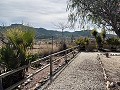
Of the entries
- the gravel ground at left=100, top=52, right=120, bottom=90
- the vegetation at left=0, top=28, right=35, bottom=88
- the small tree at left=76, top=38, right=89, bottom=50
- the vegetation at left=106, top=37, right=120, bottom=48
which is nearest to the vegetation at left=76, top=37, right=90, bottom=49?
the small tree at left=76, top=38, right=89, bottom=50

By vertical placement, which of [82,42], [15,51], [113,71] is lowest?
[113,71]

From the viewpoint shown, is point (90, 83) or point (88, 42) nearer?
point (90, 83)

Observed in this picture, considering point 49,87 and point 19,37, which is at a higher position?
point 19,37

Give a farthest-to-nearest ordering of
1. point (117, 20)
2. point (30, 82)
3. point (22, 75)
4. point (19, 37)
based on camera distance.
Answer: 1. point (117, 20)
2. point (19, 37)
3. point (30, 82)
4. point (22, 75)

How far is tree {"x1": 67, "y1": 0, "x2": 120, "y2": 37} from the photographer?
1719cm

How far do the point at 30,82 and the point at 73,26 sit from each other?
842cm

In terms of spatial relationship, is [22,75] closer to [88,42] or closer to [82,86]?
[82,86]

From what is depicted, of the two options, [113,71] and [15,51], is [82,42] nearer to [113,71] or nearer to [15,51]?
[113,71]

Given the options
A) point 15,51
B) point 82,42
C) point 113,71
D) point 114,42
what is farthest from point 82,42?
point 15,51

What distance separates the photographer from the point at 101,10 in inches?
701

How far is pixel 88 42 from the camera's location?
158 ft

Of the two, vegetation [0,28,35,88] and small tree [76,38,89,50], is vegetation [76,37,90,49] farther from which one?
vegetation [0,28,35,88]

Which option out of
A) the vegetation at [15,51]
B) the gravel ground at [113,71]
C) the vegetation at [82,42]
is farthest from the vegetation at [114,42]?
the vegetation at [15,51]

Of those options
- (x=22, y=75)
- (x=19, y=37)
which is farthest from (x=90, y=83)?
(x=19, y=37)
